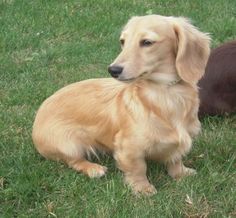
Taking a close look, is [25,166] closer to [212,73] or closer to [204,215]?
[204,215]

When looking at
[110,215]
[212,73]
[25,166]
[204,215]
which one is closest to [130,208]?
[110,215]

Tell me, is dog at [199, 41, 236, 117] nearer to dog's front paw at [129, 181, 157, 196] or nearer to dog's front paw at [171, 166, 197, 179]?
dog's front paw at [171, 166, 197, 179]

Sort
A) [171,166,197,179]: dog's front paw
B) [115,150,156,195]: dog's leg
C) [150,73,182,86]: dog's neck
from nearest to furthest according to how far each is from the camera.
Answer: [150,73,182,86]: dog's neck → [115,150,156,195]: dog's leg → [171,166,197,179]: dog's front paw

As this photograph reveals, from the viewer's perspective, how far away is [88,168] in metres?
3.79

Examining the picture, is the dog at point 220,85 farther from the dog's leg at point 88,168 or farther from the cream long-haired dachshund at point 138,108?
the dog's leg at point 88,168

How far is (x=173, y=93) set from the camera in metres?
3.44

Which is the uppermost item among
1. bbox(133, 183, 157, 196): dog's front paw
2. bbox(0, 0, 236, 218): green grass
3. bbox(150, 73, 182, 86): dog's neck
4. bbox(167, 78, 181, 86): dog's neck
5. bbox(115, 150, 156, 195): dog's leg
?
bbox(150, 73, 182, 86): dog's neck

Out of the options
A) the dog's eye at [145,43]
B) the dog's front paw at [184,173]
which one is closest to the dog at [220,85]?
→ the dog's front paw at [184,173]

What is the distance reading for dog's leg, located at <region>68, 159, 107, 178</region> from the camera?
3.73 metres

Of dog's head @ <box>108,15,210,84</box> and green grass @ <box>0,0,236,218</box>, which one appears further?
green grass @ <box>0,0,236,218</box>

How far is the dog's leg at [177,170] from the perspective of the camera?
146 inches

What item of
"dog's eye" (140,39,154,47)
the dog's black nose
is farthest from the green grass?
"dog's eye" (140,39,154,47)

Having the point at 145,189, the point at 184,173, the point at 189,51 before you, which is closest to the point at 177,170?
the point at 184,173

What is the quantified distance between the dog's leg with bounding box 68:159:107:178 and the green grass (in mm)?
48
